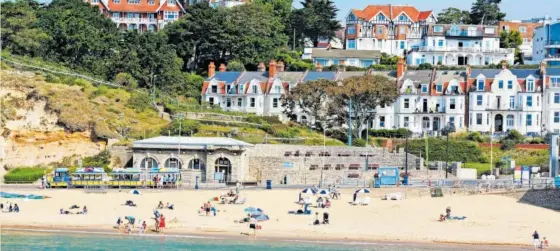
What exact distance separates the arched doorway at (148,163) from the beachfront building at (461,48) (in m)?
40.2

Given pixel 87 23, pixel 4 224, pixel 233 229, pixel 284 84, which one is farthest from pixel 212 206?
pixel 87 23

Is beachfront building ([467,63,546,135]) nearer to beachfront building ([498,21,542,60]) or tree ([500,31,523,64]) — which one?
tree ([500,31,523,64])

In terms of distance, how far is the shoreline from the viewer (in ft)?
174

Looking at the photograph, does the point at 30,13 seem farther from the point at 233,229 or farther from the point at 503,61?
the point at 233,229

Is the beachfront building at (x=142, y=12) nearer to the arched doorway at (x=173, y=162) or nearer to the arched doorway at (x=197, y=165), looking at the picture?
the arched doorway at (x=173, y=162)

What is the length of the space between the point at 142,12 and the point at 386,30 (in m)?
26.4

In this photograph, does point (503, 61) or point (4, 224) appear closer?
point (4, 224)

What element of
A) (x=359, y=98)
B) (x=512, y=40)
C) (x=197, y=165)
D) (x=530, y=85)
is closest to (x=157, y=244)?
(x=197, y=165)

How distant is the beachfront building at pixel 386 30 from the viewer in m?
113

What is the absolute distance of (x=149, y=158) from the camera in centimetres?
7306

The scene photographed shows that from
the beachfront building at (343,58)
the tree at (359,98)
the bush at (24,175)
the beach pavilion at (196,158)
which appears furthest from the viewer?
the beachfront building at (343,58)

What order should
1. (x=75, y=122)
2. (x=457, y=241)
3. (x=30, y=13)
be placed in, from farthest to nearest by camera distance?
(x=30, y=13) < (x=75, y=122) < (x=457, y=241)

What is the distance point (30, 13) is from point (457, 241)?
5761cm

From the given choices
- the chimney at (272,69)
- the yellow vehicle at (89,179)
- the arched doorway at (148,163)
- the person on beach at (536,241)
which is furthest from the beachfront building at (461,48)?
the person on beach at (536,241)
